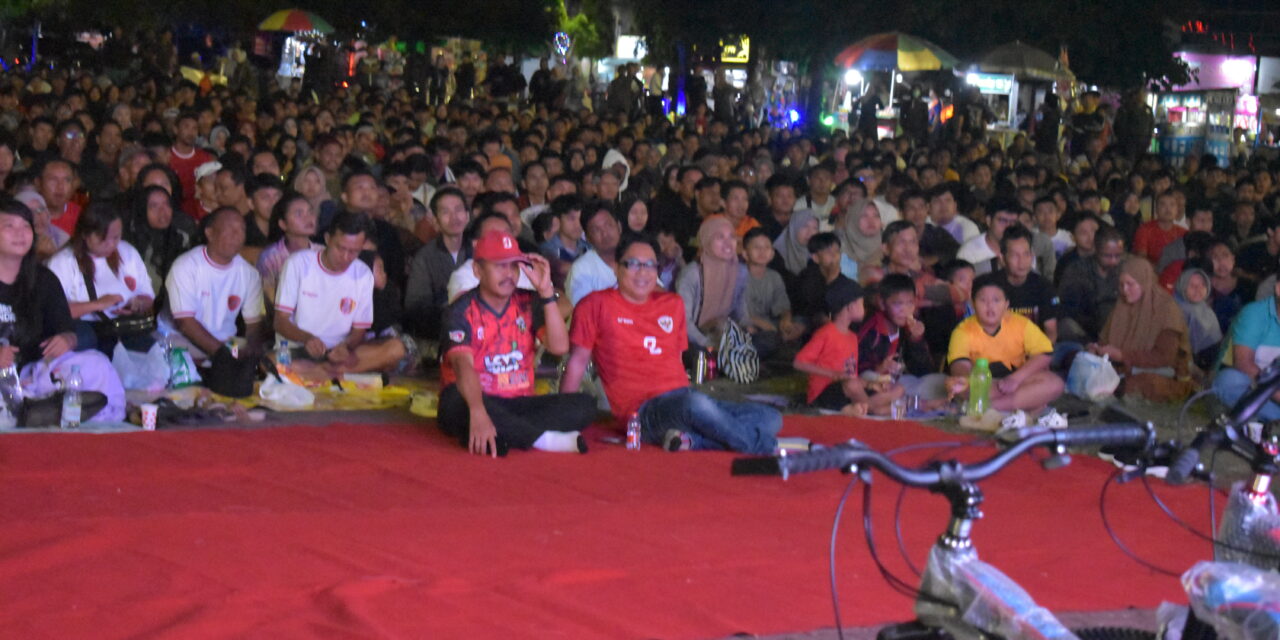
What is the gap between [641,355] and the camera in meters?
6.50

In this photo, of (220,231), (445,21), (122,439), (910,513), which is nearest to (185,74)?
(445,21)

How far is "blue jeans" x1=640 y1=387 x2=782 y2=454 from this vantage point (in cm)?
625

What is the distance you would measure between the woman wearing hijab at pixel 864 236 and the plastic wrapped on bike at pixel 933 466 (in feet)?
23.0

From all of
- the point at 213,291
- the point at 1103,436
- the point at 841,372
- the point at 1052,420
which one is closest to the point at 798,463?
the point at 1103,436

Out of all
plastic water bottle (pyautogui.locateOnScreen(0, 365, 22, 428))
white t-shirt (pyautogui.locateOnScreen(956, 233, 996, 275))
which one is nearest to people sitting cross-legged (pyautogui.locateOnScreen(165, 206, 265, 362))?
plastic water bottle (pyautogui.locateOnScreen(0, 365, 22, 428))

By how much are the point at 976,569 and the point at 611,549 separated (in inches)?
92.2

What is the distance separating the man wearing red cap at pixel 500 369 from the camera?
19.9 feet

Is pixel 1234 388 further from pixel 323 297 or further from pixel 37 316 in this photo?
pixel 37 316

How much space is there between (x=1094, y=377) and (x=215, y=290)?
4.74 metres

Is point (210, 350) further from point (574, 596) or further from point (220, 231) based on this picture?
point (574, 596)

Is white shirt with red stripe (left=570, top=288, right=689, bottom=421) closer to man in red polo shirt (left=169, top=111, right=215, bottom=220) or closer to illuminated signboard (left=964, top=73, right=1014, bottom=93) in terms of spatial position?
man in red polo shirt (left=169, top=111, right=215, bottom=220)

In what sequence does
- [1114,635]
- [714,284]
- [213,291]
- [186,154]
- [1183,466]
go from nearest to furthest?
[1183,466] < [1114,635] < [213,291] < [714,284] < [186,154]

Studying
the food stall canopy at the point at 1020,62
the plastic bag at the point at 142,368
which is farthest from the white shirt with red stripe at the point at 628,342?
the food stall canopy at the point at 1020,62

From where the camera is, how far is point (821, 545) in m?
4.96
